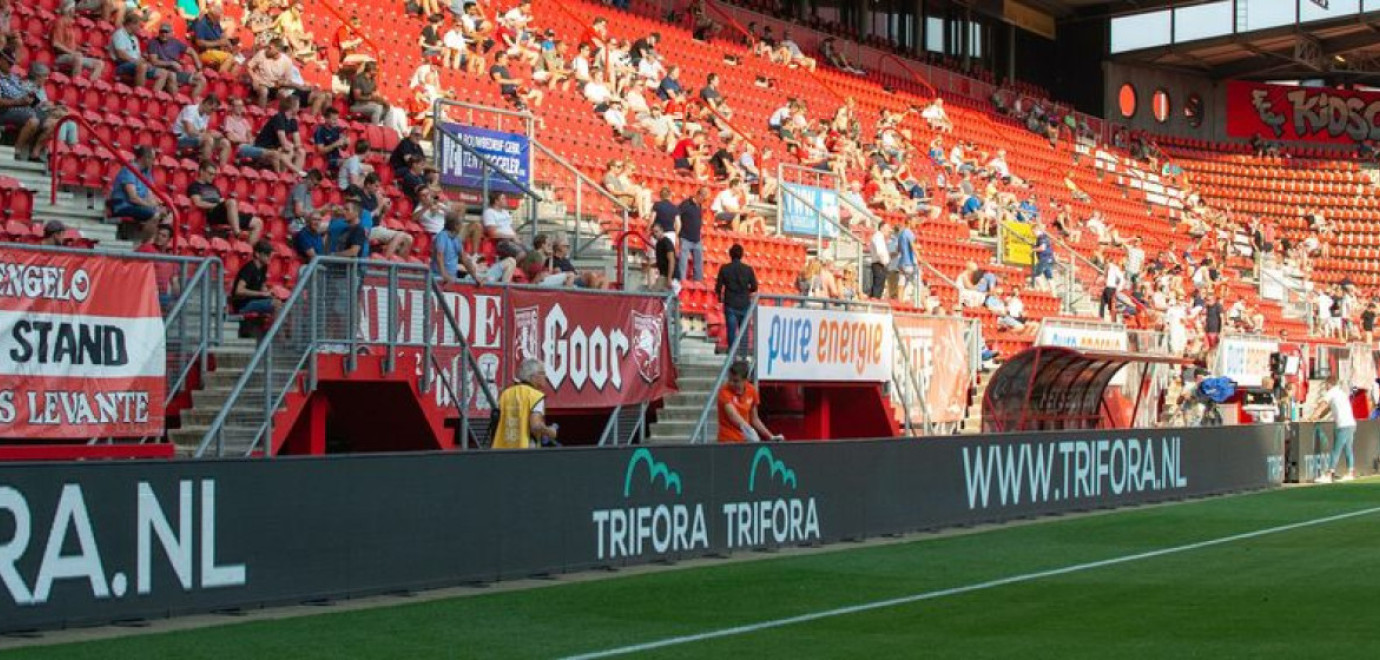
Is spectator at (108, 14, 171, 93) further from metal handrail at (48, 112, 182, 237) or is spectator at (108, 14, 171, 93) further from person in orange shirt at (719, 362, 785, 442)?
person in orange shirt at (719, 362, 785, 442)

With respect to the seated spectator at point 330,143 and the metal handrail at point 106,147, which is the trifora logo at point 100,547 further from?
the seated spectator at point 330,143

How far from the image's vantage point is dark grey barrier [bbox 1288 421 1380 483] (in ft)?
109

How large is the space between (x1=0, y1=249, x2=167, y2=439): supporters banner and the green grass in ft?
9.86

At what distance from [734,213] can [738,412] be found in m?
10.3

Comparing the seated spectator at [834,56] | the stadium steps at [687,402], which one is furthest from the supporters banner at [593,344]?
the seated spectator at [834,56]

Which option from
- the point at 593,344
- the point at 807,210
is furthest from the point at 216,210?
the point at 807,210

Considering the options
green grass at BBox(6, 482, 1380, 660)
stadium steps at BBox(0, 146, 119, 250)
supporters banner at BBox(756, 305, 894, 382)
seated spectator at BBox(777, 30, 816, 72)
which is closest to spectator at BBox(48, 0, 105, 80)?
stadium steps at BBox(0, 146, 119, 250)

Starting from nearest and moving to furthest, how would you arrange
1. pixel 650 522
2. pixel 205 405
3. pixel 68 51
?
pixel 205 405, pixel 650 522, pixel 68 51

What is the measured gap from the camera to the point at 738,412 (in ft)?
69.4

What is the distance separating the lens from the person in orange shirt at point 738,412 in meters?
21.0

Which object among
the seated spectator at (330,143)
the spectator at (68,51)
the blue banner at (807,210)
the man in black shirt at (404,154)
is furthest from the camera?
the blue banner at (807,210)

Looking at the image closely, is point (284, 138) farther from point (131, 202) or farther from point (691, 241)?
point (691, 241)

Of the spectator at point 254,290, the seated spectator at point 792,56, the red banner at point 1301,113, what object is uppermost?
the red banner at point 1301,113

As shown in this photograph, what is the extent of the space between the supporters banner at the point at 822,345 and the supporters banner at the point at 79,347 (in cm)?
876
